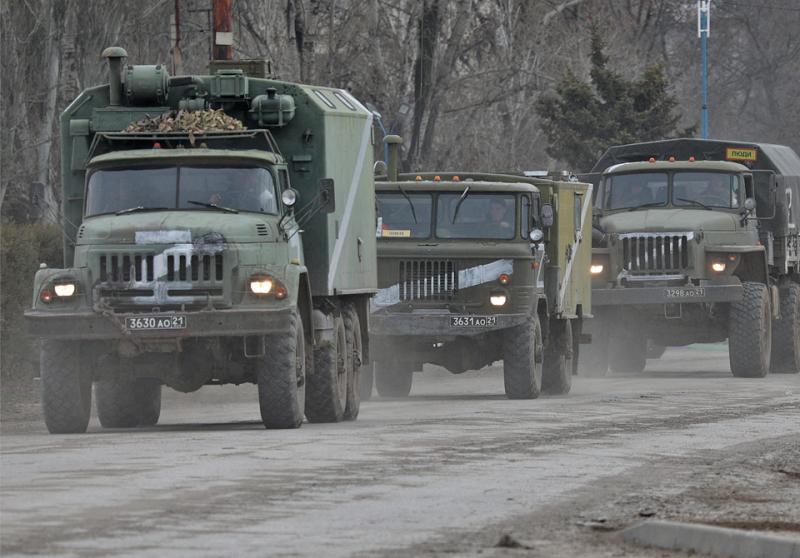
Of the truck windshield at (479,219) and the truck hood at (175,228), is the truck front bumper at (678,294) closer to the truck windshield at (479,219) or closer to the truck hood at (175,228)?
the truck windshield at (479,219)

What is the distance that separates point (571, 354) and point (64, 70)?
1014 centimetres

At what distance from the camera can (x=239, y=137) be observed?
58.8ft

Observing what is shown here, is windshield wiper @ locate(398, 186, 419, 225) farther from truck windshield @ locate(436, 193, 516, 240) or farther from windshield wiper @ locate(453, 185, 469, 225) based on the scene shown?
windshield wiper @ locate(453, 185, 469, 225)

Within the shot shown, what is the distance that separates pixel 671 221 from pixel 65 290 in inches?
517

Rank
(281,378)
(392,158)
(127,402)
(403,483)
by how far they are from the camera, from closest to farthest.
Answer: (403,483)
(281,378)
(127,402)
(392,158)

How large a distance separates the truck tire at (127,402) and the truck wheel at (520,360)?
5.26 metres

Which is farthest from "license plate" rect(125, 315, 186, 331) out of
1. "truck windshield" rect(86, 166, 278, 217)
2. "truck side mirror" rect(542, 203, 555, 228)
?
"truck side mirror" rect(542, 203, 555, 228)

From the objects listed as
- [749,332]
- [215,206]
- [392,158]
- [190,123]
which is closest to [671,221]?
[749,332]

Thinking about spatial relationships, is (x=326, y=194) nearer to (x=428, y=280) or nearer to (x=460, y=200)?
(x=428, y=280)

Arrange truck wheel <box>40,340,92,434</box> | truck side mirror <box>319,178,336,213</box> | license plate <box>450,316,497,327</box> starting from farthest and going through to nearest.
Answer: license plate <box>450,316,497,327</box> < truck side mirror <box>319,178,336,213</box> < truck wheel <box>40,340,92,434</box>

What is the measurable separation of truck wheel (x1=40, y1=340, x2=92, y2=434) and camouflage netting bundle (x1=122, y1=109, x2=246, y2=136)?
2158mm

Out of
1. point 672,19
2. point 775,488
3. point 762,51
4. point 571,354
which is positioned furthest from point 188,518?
point 762,51

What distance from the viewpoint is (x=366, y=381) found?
24.4 m

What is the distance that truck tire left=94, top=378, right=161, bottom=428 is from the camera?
18625 mm
